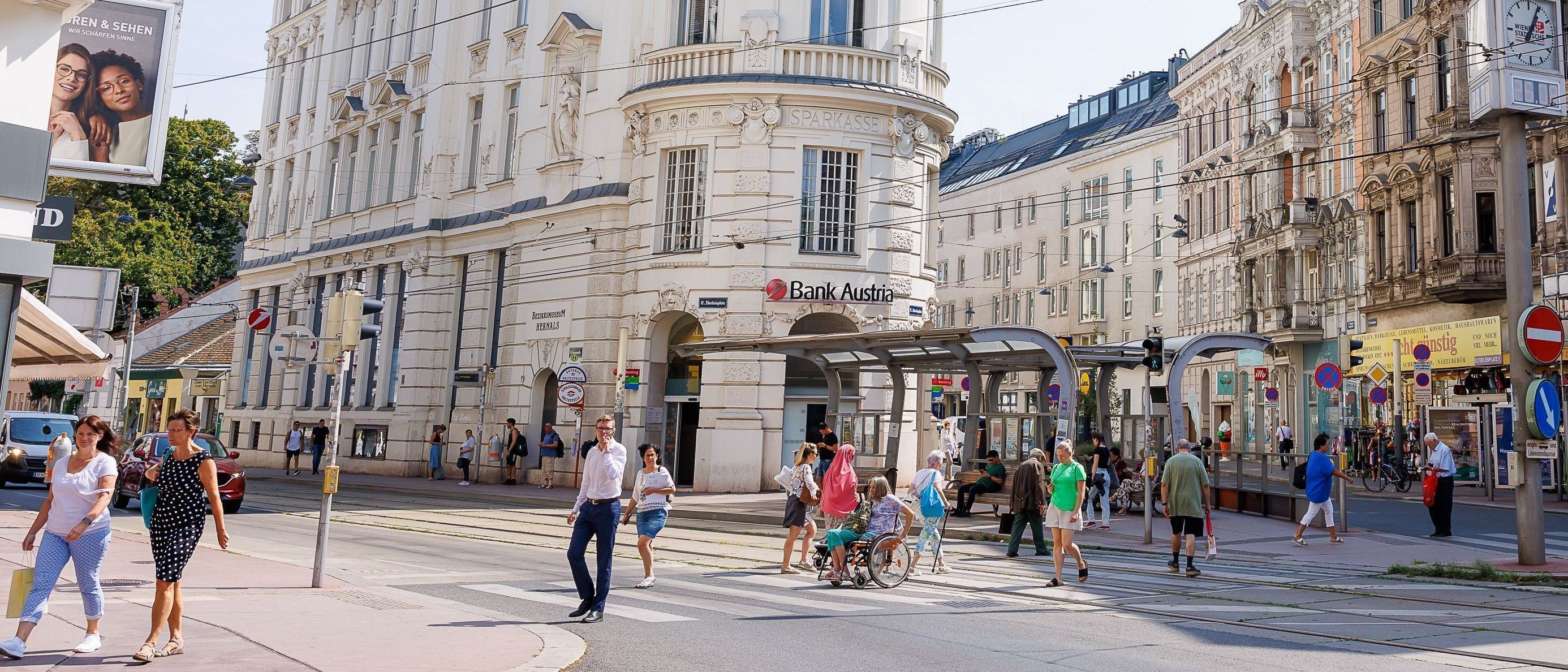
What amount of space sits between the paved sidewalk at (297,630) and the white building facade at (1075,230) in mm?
45485

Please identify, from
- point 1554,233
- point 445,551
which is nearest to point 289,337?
point 445,551

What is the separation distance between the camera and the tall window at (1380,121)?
41188mm

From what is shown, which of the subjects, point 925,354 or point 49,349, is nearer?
point 49,349

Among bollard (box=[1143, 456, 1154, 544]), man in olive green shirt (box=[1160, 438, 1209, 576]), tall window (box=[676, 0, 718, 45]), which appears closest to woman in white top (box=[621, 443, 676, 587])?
man in olive green shirt (box=[1160, 438, 1209, 576])

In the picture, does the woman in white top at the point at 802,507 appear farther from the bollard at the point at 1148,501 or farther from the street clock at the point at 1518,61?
the street clock at the point at 1518,61

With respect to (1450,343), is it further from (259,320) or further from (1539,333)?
(259,320)

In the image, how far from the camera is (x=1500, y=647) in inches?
390

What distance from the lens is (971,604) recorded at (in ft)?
41.3

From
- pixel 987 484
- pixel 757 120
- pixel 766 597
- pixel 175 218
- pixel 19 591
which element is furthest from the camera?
pixel 175 218

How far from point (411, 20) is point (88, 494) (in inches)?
1476

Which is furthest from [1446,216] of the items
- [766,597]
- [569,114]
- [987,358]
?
[766,597]

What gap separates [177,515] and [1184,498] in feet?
37.3

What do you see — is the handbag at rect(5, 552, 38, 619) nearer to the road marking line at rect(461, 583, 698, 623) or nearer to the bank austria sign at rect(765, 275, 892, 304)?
the road marking line at rect(461, 583, 698, 623)

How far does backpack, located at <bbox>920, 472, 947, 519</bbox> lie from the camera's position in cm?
1545
